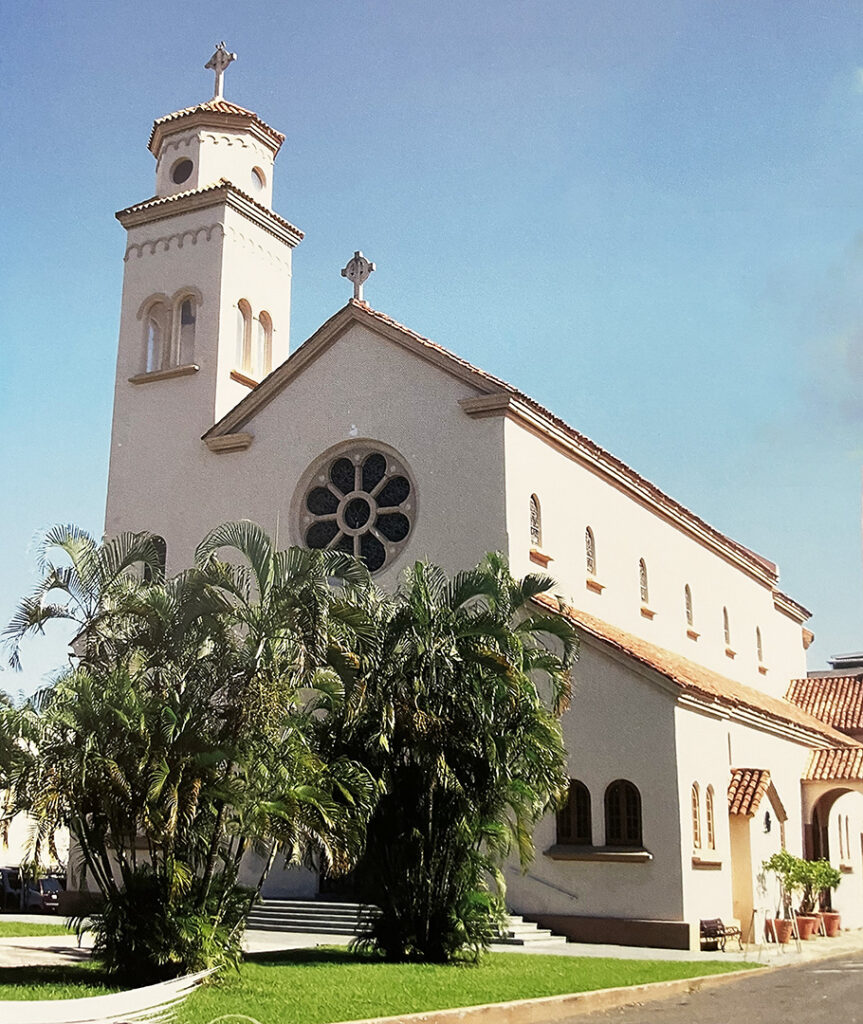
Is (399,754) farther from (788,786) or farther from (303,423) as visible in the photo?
(788,786)

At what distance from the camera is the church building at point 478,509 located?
957 inches

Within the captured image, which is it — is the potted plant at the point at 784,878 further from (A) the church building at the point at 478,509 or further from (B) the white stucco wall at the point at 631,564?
(B) the white stucco wall at the point at 631,564

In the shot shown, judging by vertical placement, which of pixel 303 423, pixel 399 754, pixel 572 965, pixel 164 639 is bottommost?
pixel 572 965

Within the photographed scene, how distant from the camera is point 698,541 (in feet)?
121

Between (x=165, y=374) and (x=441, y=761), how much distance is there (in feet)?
52.5

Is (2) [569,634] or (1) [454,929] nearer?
(1) [454,929]

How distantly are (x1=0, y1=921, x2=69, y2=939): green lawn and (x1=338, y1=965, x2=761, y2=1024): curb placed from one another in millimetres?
10987

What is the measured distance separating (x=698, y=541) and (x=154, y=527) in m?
15.6

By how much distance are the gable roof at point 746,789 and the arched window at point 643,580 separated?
6.13m

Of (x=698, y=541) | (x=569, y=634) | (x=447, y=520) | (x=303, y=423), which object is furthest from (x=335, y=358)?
(x=698, y=541)

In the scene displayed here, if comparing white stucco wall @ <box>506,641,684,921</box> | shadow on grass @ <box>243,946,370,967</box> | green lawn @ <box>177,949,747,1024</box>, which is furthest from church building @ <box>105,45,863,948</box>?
shadow on grass @ <box>243,946,370,967</box>

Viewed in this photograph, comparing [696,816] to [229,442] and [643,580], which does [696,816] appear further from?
[229,442]

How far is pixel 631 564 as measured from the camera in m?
32.0

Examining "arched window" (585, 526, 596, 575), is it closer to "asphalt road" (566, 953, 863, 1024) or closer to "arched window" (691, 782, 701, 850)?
"arched window" (691, 782, 701, 850)
